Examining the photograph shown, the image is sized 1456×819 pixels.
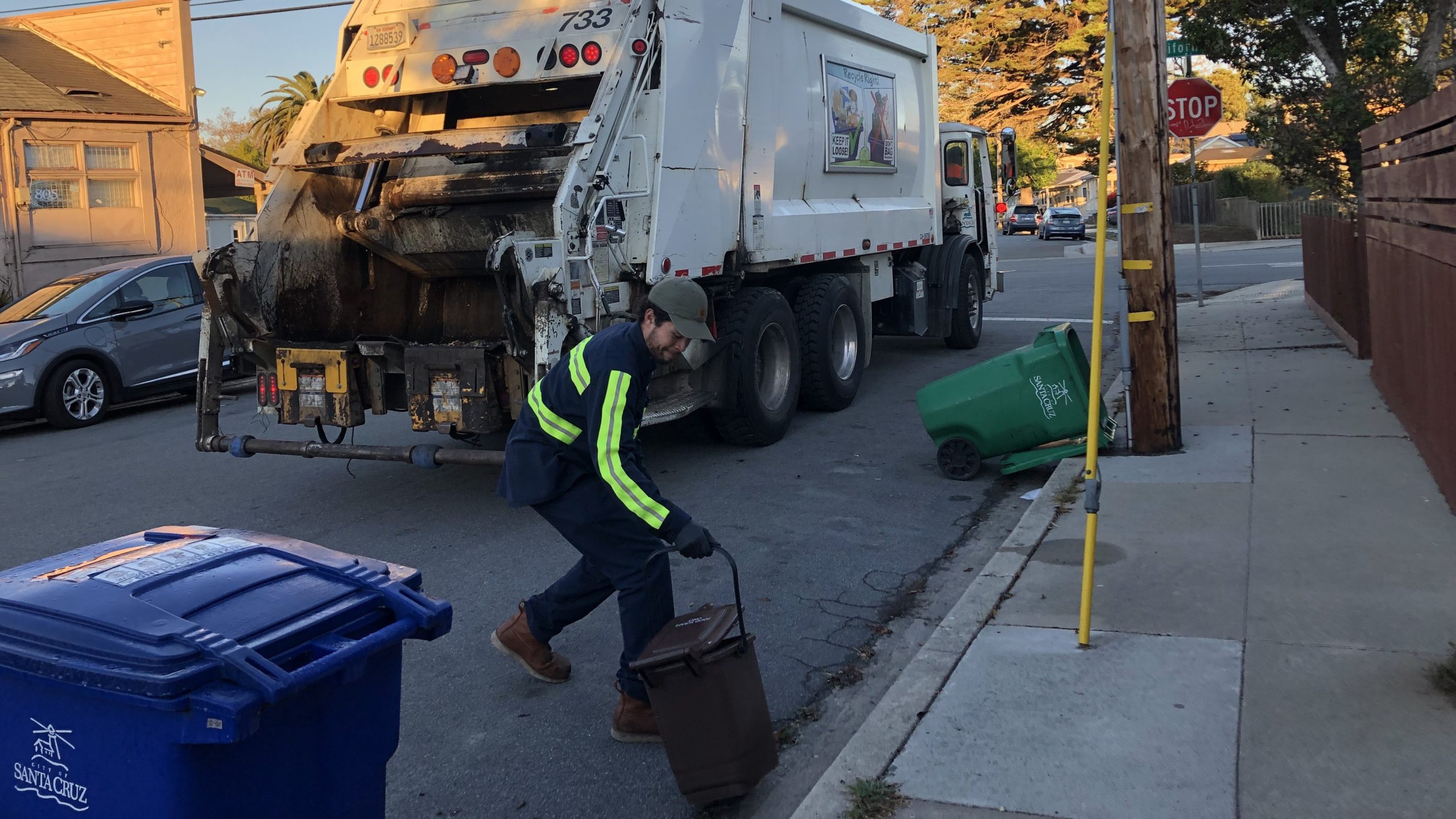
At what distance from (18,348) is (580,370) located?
9423 mm

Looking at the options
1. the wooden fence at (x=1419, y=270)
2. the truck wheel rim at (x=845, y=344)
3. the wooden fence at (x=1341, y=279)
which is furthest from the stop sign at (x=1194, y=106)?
the truck wheel rim at (x=845, y=344)

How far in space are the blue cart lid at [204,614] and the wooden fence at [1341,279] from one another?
31.3 ft

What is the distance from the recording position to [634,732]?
415cm

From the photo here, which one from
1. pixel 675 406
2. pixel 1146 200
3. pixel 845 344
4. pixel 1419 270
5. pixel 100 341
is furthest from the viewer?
pixel 100 341

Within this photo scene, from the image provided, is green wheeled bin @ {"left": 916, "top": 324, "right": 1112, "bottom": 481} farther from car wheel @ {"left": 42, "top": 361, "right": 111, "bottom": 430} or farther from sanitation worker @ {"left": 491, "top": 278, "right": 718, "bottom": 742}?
car wheel @ {"left": 42, "top": 361, "right": 111, "bottom": 430}

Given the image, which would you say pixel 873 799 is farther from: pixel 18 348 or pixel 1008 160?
pixel 1008 160

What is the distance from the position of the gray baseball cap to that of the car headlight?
377 inches

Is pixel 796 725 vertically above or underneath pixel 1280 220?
underneath

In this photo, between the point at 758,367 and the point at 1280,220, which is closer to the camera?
the point at 758,367

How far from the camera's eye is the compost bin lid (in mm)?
3389

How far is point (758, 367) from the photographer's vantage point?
8789 mm

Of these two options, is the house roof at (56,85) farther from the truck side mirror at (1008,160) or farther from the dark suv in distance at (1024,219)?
the dark suv in distance at (1024,219)

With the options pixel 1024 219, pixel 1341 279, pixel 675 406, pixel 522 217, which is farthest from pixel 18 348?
pixel 1024 219

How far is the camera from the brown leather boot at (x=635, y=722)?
411cm
